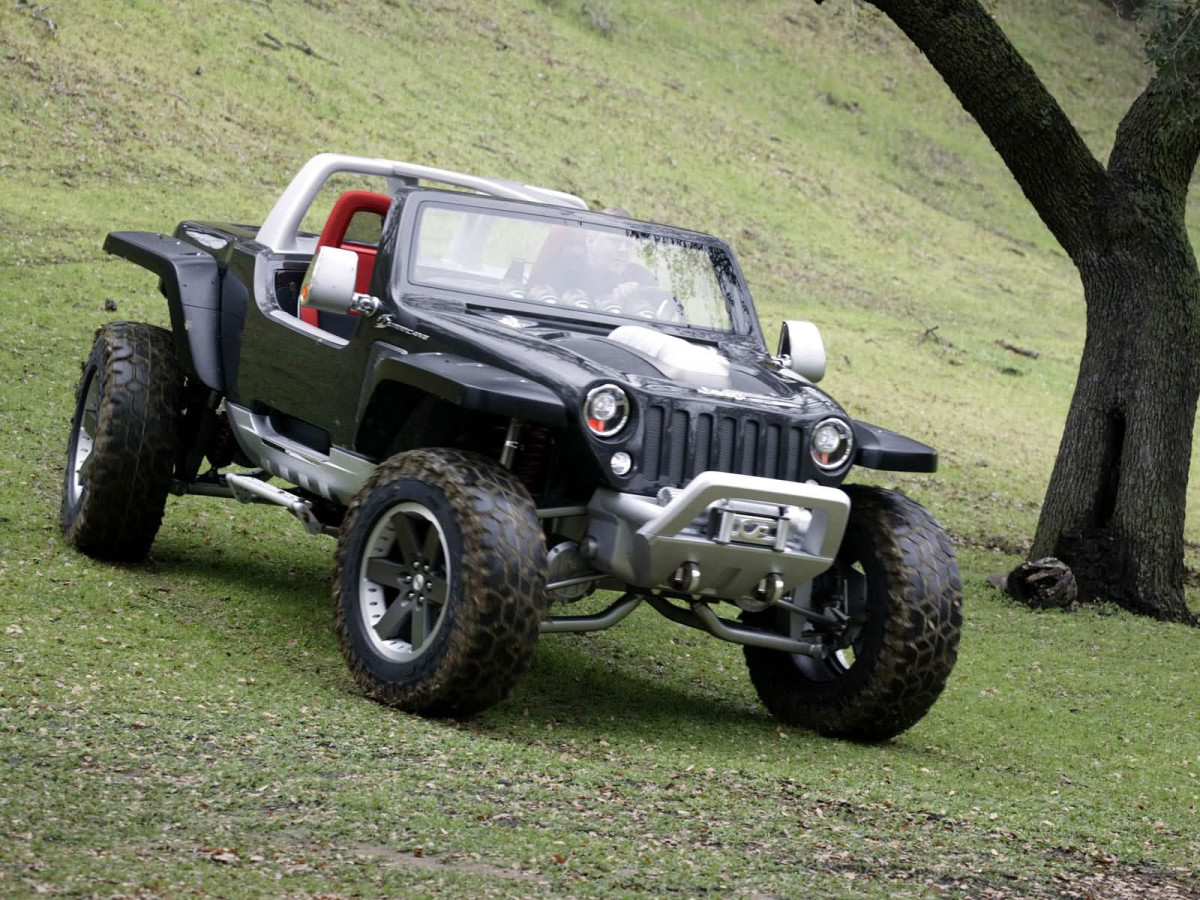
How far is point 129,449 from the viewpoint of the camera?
8195 millimetres

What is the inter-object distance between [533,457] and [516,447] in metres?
0.30

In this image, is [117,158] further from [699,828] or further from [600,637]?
[699,828]

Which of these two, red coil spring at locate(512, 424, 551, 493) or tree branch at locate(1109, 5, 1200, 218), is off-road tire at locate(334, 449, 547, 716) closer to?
red coil spring at locate(512, 424, 551, 493)

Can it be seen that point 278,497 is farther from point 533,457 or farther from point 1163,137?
point 1163,137

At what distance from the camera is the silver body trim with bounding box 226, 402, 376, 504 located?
24.2ft

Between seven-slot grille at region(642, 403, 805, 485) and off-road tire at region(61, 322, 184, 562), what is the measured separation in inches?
124

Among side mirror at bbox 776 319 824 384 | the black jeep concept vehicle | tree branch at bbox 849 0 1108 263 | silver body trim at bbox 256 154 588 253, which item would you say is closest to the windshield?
the black jeep concept vehicle

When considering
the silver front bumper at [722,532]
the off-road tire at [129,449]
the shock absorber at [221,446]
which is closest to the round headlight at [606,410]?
the silver front bumper at [722,532]

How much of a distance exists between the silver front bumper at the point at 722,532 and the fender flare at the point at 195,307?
2849 millimetres

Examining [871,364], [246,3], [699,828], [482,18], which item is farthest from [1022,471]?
[482,18]

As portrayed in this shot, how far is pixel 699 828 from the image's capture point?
534cm

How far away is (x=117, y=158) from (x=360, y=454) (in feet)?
56.2

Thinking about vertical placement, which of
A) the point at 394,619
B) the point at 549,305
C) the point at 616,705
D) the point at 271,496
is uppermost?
the point at 549,305

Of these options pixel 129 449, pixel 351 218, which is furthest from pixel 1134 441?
pixel 129 449
